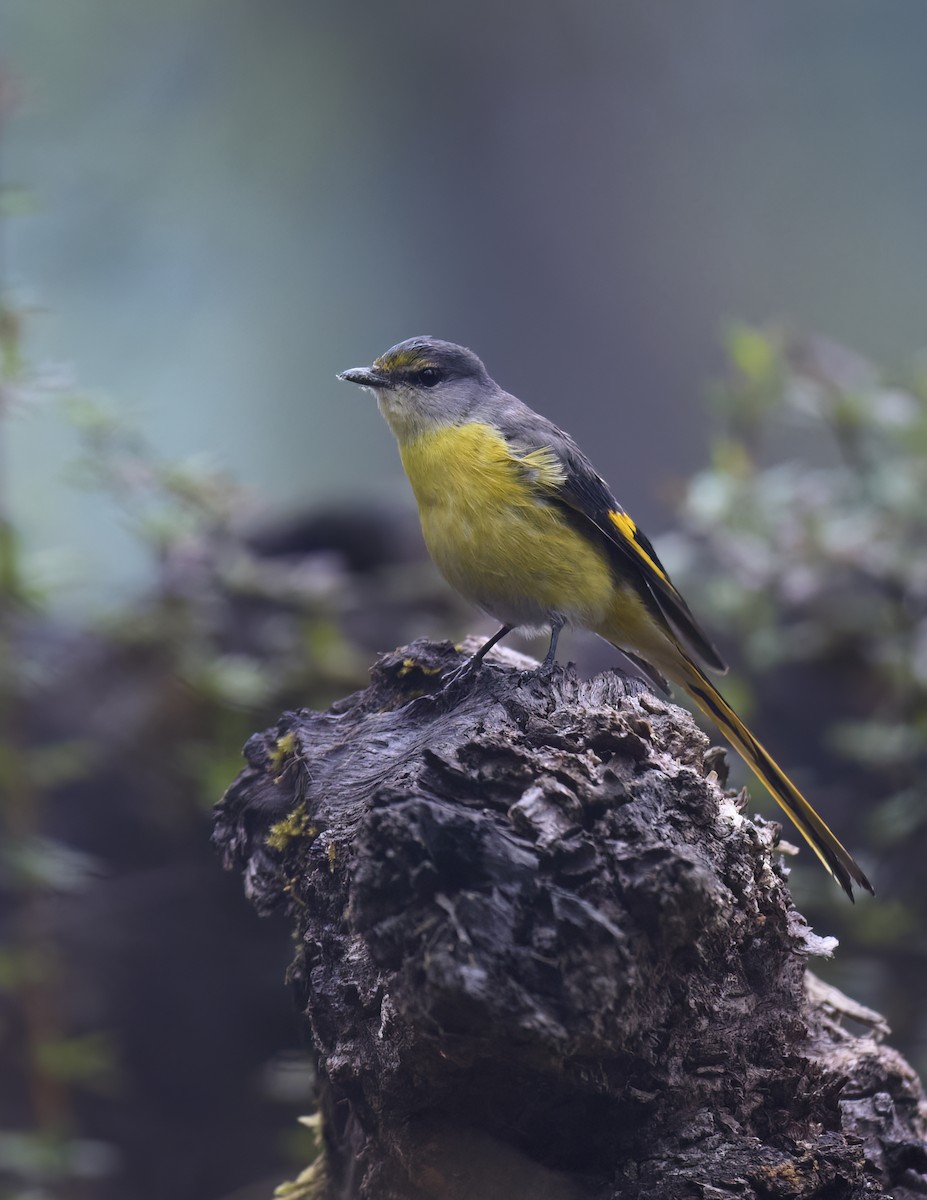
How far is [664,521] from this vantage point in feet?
17.8

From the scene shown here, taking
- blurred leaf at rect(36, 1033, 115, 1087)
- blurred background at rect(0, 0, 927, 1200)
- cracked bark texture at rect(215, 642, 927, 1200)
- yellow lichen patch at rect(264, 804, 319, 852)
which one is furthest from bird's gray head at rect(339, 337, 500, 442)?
blurred leaf at rect(36, 1033, 115, 1087)

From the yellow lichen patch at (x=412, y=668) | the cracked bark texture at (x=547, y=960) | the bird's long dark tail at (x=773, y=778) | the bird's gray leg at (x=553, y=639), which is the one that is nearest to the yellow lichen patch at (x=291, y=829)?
the cracked bark texture at (x=547, y=960)

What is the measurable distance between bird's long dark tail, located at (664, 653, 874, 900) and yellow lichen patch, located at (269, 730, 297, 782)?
972 mm

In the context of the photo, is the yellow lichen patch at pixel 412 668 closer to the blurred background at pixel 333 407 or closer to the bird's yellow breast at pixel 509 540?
the bird's yellow breast at pixel 509 540

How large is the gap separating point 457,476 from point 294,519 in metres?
1.94

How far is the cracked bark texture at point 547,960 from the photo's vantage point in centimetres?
126

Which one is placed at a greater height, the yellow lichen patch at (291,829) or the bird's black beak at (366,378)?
the bird's black beak at (366,378)

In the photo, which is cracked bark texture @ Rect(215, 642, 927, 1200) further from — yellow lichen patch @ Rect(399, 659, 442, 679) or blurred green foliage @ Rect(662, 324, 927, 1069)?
blurred green foliage @ Rect(662, 324, 927, 1069)

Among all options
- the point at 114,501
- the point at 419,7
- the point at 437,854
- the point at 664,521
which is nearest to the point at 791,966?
the point at 437,854

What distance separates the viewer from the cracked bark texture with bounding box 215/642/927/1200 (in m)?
1.26

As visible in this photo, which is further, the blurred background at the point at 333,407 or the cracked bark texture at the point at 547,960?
A: the blurred background at the point at 333,407

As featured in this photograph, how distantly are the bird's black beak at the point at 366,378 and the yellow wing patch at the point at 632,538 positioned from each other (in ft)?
2.33

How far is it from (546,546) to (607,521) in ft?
0.60

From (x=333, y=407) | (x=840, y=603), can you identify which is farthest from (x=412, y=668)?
(x=333, y=407)
